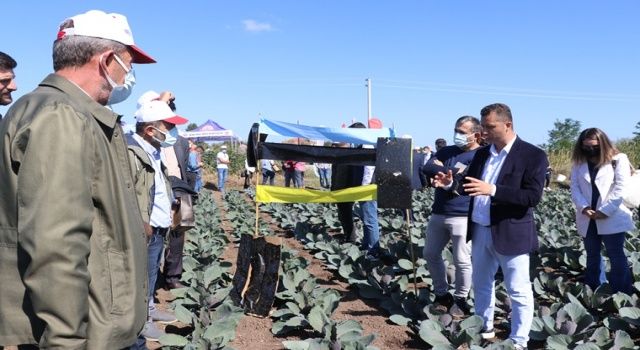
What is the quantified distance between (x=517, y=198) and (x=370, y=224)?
395 centimetres

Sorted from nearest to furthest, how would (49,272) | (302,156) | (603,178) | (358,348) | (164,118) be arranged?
(49,272), (358,348), (164,118), (603,178), (302,156)

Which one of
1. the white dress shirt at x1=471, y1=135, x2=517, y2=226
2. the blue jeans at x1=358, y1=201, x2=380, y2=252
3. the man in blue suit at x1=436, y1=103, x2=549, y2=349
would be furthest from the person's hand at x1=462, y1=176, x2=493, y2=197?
the blue jeans at x1=358, y1=201, x2=380, y2=252

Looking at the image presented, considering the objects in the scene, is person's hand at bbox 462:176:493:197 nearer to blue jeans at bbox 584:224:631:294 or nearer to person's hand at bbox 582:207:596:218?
person's hand at bbox 582:207:596:218

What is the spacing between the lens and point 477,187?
360 cm

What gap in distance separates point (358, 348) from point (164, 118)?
2.07 metres

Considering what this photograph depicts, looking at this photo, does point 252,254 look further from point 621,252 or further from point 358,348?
point 621,252

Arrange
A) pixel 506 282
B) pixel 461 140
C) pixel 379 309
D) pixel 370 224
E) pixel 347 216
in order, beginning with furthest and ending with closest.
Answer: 1. pixel 347 216
2. pixel 370 224
3. pixel 379 309
4. pixel 461 140
5. pixel 506 282

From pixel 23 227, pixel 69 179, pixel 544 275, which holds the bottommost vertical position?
pixel 544 275

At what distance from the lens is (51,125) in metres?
1.60

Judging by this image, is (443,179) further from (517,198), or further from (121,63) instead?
(121,63)

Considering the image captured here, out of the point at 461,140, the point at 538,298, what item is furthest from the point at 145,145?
the point at 538,298

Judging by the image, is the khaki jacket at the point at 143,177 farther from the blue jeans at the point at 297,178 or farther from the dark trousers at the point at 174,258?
the blue jeans at the point at 297,178

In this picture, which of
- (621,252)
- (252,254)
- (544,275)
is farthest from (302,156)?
(621,252)

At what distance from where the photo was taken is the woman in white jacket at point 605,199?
502 centimetres
